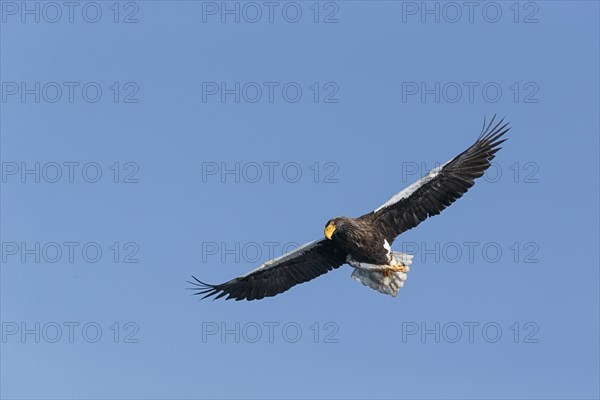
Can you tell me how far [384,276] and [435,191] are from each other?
189 cm

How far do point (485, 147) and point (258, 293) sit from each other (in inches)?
210

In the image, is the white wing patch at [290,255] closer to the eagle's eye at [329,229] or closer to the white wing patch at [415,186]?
the eagle's eye at [329,229]

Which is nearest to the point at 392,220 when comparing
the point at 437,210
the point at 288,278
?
the point at 437,210

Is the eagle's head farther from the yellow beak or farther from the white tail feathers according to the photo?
the white tail feathers

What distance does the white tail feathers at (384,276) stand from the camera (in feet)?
74.2

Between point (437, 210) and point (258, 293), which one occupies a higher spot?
point (437, 210)

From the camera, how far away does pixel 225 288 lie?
24109 mm

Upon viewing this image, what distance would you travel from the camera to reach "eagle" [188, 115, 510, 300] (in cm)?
2194

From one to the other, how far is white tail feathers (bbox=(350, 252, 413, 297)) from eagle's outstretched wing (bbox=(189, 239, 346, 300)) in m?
0.47

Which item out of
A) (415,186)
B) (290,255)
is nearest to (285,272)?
(290,255)

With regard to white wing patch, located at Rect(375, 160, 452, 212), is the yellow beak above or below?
below

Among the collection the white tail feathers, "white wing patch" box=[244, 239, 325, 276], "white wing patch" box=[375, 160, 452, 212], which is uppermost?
"white wing patch" box=[375, 160, 452, 212]

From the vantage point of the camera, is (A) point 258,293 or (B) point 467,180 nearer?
(B) point 467,180

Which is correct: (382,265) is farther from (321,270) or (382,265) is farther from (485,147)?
(485,147)
